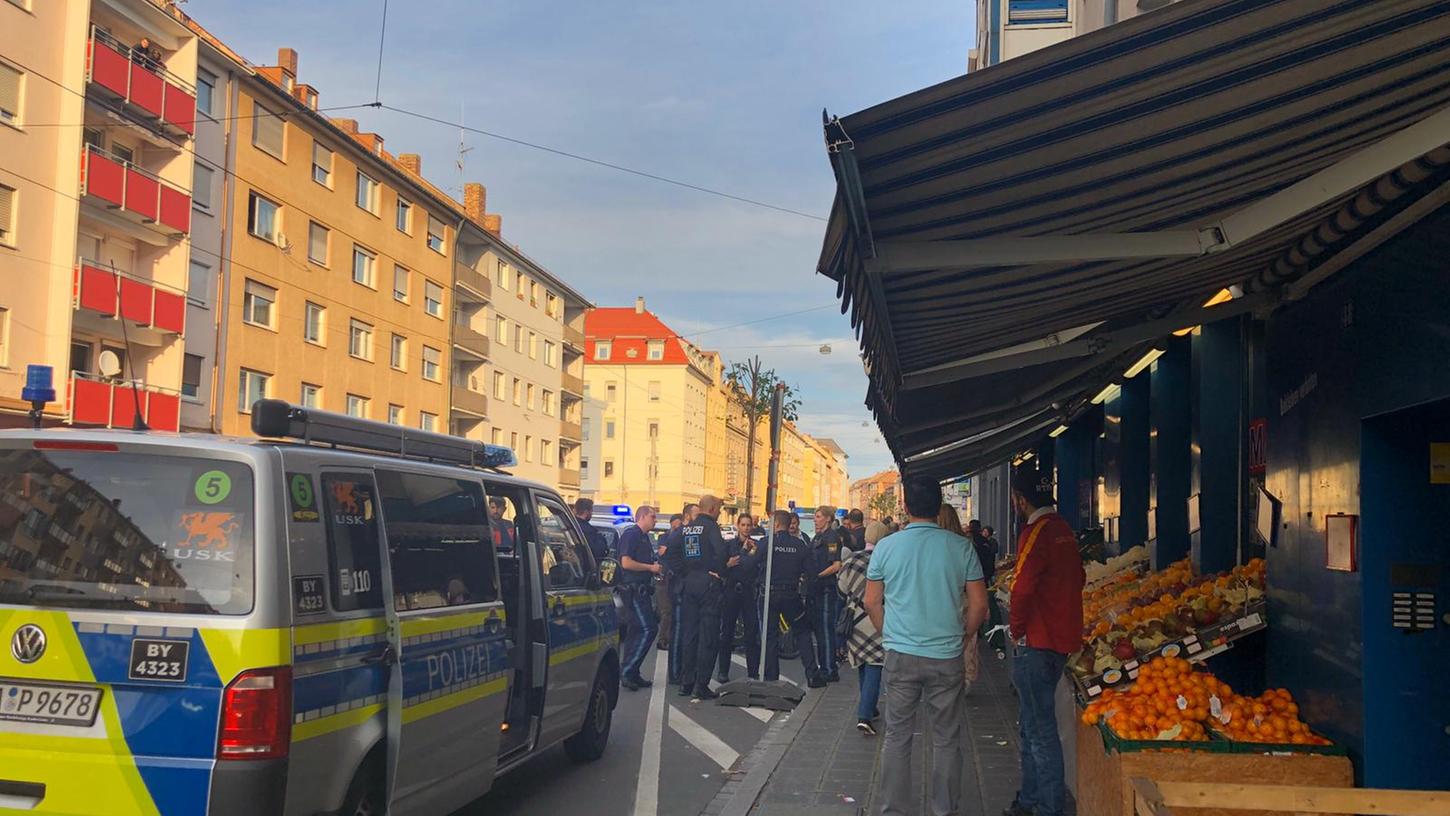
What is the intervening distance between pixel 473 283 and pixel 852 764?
150ft

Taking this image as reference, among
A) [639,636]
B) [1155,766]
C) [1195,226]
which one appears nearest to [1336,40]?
[1195,226]

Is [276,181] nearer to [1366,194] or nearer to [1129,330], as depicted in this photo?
[1129,330]

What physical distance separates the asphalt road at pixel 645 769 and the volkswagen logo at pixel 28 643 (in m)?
3.19

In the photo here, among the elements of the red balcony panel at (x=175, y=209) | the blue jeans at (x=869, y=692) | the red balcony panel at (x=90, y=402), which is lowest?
the blue jeans at (x=869, y=692)

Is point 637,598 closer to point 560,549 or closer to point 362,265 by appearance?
point 560,549

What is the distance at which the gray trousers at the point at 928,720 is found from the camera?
617 cm

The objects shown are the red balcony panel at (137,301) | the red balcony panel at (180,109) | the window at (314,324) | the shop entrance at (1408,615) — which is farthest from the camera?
the window at (314,324)

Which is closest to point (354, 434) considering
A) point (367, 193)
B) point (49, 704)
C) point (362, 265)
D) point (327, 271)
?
point (49, 704)

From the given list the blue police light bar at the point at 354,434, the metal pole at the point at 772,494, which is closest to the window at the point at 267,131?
the metal pole at the point at 772,494

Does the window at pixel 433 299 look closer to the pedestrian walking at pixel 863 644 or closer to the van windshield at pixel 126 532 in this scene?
the pedestrian walking at pixel 863 644

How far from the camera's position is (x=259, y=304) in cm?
3506

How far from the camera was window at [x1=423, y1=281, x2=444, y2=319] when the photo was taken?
47.3 meters

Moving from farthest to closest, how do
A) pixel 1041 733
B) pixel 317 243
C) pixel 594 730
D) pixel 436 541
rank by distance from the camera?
pixel 317 243, pixel 594 730, pixel 1041 733, pixel 436 541

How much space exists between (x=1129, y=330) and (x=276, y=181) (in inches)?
1265
